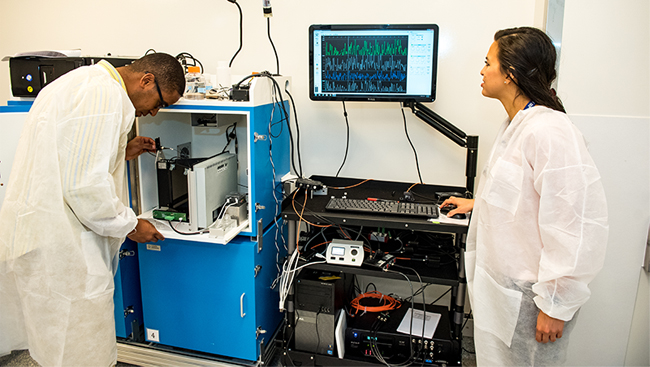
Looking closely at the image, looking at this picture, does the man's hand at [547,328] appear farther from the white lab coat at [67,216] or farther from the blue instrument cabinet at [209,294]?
the white lab coat at [67,216]

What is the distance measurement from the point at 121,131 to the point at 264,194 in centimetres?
66

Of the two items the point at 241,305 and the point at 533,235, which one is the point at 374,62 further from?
the point at 241,305

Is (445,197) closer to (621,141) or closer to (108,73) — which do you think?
(621,141)

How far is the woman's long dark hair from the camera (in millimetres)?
1360

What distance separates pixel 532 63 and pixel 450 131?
69 centimetres

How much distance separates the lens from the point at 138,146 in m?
1.96

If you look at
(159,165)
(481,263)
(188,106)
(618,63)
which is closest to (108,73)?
(188,106)

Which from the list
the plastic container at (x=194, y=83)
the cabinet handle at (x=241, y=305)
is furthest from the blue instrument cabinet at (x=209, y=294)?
the plastic container at (x=194, y=83)

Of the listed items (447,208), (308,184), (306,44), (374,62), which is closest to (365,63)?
(374,62)

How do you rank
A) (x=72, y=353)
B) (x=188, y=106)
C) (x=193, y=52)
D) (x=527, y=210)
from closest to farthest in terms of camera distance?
(x=527, y=210), (x=72, y=353), (x=188, y=106), (x=193, y=52)

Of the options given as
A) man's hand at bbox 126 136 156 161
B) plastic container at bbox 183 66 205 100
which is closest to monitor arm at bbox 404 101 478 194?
plastic container at bbox 183 66 205 100

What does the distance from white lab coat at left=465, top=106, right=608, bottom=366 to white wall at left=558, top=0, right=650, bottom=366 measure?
484mm

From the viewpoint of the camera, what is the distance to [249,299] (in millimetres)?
1990

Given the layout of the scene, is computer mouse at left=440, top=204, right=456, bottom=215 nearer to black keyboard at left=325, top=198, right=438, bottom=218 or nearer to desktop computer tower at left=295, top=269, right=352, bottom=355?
black keyboard at left=325, top=198, right=438, bottom=218
